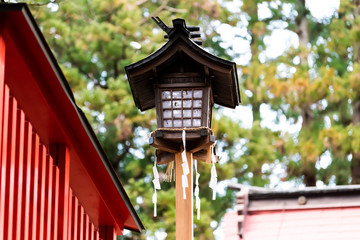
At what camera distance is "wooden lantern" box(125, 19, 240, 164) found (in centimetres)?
619

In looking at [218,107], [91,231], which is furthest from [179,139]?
[218,107]

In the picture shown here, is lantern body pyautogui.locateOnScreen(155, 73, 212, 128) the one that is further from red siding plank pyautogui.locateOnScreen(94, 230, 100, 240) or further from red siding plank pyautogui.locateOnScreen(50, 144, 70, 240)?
red siding plank pyautogui.locateOnScreen(50, 144, 70, 240)

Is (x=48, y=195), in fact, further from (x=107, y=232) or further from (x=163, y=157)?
(x=107, y=232)

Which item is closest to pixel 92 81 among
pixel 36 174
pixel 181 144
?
pixel 181 144

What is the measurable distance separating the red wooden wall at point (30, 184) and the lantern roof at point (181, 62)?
132 centimetres

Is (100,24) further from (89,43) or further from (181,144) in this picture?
(181,144)

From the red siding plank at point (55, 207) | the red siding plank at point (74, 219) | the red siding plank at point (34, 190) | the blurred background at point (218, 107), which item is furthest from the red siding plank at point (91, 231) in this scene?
the blurred background at point (218, 107)

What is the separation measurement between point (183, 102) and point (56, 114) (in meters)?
1.82

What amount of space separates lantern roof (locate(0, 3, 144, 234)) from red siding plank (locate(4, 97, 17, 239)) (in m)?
0.23

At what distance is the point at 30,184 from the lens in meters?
4.39

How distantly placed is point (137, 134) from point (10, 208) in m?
11.7

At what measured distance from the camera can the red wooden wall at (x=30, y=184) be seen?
12.8 ft

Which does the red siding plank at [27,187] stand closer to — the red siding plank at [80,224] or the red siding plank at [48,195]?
the red siding plank at [48,195]

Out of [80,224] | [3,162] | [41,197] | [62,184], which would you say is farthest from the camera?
[80,224]
